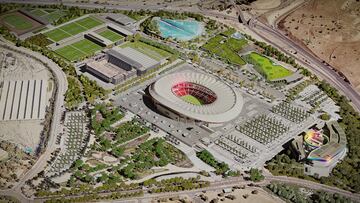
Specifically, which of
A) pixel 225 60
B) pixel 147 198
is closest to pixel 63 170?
pixel 147 198

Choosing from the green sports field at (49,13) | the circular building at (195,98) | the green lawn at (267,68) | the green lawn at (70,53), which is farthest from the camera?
the green sports field at (49,13)

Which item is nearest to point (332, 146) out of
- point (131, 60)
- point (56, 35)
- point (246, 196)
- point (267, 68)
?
point (246, 196)

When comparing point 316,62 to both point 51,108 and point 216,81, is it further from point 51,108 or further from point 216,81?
point 51,108

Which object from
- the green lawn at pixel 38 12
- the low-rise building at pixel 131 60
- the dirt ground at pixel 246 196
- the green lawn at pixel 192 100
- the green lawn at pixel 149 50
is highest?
the low-rise building at pixel 131 60

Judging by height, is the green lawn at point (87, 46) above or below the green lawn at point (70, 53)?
above

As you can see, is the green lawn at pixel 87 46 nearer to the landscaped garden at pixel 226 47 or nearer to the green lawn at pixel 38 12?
the green lawn at pixel 38 12

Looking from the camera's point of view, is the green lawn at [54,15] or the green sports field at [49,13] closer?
the green lawn at [54,15]

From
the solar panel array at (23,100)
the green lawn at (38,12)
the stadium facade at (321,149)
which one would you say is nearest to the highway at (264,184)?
the stadium facade at (321,149)
